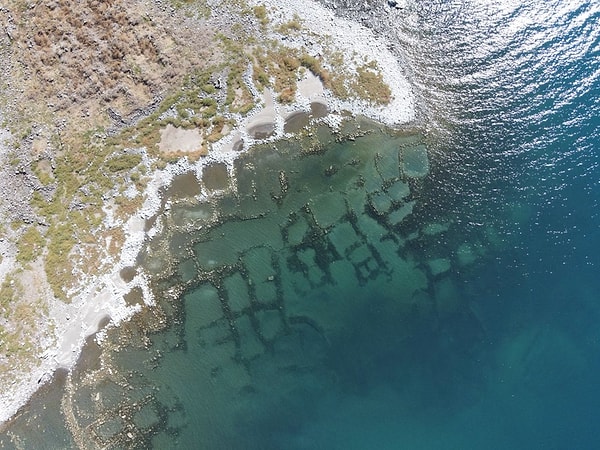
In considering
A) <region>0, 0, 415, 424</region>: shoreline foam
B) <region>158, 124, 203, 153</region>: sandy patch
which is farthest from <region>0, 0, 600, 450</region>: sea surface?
<region>158, 124, 203, 153</region>: sandy patch

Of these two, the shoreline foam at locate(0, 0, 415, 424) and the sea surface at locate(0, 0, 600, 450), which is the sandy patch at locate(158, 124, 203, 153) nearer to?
the shoreline foam at locate(0, 0, 415, 424)

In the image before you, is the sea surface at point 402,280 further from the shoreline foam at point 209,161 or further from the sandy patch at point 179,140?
the sandy patch at point 179,140

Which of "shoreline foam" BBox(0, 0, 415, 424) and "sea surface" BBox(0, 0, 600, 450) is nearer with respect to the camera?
"shoreline foam" BBox(0, 0, 415, 424)

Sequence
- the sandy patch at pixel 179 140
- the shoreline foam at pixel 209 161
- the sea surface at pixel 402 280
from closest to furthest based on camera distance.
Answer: the shoreline foam at pixel 209 161, the sea surface at pixel 402 280, the sandy patch at pixel 179 140

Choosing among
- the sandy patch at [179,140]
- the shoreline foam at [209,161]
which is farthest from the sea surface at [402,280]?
the sandy patch at [179,140]

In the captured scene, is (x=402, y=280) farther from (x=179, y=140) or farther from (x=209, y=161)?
(x=179, y=140)

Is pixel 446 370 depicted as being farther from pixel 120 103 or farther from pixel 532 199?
pixel 120 103

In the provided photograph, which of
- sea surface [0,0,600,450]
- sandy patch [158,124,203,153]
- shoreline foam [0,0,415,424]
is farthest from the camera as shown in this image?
sandy patch [158,124,203,153]
